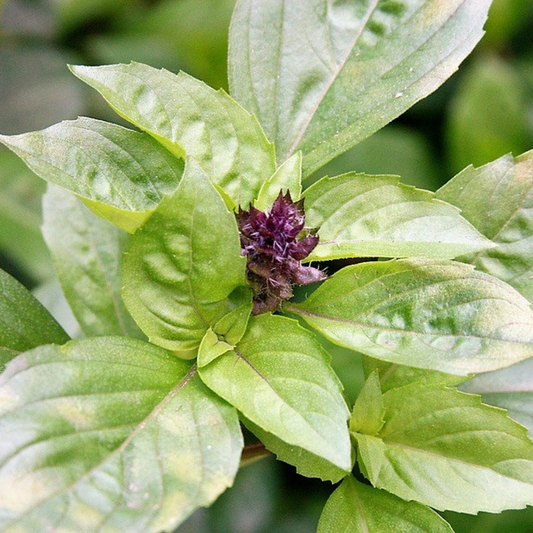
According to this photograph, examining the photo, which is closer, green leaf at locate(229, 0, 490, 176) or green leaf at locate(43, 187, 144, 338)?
green leaf at locate(229, 0, 490, 176)

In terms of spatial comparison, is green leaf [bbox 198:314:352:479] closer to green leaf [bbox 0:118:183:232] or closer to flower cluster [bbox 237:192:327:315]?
flower cluster [bbox 237:192:327:315]

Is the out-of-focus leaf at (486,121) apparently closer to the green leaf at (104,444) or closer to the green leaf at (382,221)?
the green leaf at (382,221)

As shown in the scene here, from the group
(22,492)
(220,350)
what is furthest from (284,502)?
(22,492)

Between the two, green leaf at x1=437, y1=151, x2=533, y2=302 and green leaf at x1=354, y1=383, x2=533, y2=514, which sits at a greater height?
green leaf at x1=437, y1=151, x2=533, y2=302

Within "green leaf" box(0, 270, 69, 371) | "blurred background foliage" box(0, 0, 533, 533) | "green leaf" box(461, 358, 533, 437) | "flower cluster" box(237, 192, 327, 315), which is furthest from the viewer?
"blurred background foliage" box(0, 0, 533, 533)

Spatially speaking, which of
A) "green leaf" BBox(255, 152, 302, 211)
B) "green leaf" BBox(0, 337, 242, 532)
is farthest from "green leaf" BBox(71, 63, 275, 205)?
"green leaf" BBox(0, 337, 242, 532)

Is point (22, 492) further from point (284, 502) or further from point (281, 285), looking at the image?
point (284, 502)
